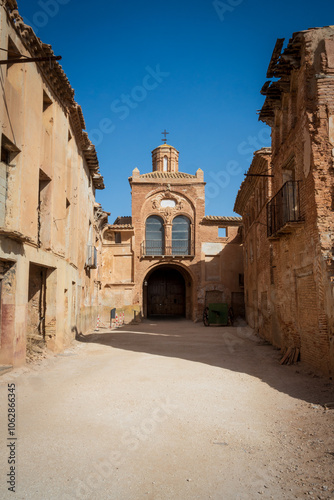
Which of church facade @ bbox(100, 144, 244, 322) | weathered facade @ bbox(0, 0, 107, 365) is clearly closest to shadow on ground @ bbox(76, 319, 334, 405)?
weathered facade @ bbox(0, 0, 107, 365)

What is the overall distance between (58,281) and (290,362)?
24.4ft

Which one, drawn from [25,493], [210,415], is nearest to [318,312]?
[210,415]

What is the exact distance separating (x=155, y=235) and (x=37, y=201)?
22.6 metres

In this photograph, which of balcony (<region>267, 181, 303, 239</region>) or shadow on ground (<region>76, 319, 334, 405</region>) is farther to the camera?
balcony (<region>267, 181, 303, 239</region>)

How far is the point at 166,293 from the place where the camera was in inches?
1496

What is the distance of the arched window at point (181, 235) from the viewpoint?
32.9 m

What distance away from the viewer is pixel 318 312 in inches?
346

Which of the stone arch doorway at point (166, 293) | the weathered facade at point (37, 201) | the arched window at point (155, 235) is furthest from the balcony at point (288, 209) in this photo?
the stone arch doorway at point (166, 293)

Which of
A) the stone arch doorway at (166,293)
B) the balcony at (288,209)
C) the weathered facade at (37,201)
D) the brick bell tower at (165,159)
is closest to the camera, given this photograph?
the weathered facade at (37,201)

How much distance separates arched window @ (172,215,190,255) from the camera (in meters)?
32.9

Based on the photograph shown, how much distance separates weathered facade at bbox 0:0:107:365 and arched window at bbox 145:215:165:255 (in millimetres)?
14202

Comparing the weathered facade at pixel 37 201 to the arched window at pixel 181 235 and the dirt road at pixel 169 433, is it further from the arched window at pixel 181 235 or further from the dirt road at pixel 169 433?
the arched window at pixel 181 235

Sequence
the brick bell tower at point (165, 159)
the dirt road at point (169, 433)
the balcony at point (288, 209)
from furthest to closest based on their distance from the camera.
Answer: the brick bell tower at point (165, 159) < the balcony at point (288, 209) < the dirt road at point (169, 433)

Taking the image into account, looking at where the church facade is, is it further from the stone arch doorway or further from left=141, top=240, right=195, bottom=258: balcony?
the stone arch doorway
